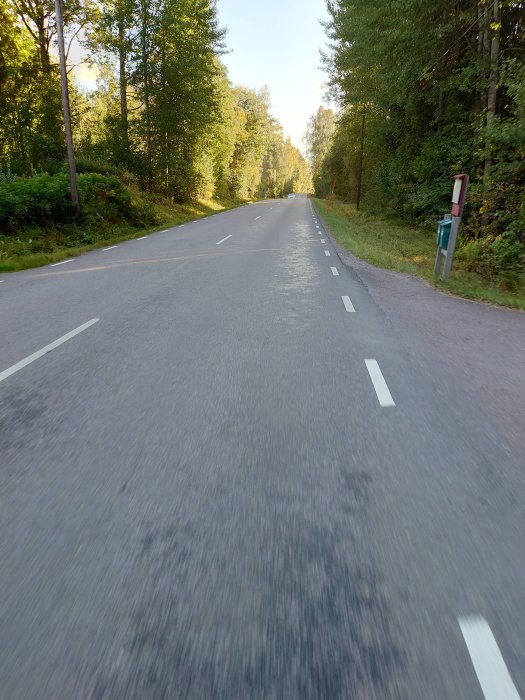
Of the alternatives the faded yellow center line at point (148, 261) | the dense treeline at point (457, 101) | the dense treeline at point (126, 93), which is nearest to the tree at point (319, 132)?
the dense treeline at point (126, 93)

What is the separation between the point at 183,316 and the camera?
22.5ft

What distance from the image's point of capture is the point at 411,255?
14.6 metres

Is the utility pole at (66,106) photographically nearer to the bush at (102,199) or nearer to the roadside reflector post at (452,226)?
the bush at (102,199)

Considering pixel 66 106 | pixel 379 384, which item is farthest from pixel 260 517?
pixel 66 106

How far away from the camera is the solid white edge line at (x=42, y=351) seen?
478 centimetres

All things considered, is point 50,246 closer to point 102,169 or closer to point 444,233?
point 102,169

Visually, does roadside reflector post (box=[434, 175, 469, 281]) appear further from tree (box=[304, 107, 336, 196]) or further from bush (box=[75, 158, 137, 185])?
tree (box=[304, 107, 336, 196])

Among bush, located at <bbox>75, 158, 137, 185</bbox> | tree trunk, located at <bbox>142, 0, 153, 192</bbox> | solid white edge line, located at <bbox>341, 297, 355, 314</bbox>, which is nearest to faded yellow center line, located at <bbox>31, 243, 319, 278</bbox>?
solid white edge line, located at <bbox>341, 297, 355, 314</bbox>

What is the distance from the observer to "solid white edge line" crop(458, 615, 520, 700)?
5.50 ft

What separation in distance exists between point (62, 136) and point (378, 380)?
1023 inches

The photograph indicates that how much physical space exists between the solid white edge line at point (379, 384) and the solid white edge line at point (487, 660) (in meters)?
2.23

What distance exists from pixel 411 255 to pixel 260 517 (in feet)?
44.4

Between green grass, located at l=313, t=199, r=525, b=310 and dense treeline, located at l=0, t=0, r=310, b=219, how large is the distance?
1256 centimetres

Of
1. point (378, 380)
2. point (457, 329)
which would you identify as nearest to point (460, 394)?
point (378, 380)
